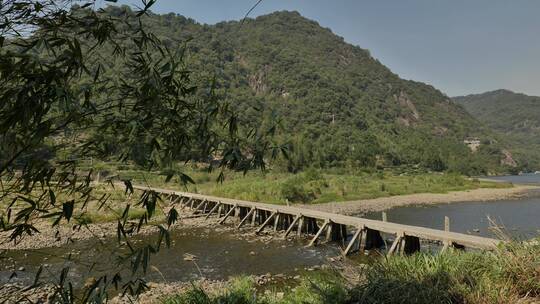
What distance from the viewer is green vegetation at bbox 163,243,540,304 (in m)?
4.60

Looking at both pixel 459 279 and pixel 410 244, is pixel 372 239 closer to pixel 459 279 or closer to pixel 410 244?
pixel 410 244

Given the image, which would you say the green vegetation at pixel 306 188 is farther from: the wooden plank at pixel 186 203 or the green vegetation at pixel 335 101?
the green vegetation at pixel 335 101

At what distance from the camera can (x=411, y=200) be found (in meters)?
38.4

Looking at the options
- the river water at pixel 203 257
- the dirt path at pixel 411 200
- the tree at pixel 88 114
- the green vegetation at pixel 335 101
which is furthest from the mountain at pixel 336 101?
the tree at pixel 88 114

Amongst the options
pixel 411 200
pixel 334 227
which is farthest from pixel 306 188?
pixel 334 227

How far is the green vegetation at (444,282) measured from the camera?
460cm

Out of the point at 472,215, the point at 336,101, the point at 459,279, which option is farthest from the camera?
the point at 336,101

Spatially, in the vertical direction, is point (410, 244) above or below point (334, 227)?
above

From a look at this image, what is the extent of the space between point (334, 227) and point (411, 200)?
23953 mm

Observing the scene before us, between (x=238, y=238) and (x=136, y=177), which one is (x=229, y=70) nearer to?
(x=238, y=238)

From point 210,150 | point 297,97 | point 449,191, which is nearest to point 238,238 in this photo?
point 210,150

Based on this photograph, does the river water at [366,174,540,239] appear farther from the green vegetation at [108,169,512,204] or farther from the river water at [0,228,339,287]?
the river water at [0,228,339,287]

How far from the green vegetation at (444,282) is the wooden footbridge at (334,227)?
2.82 meters

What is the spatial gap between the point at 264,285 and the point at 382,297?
6.88 metres
